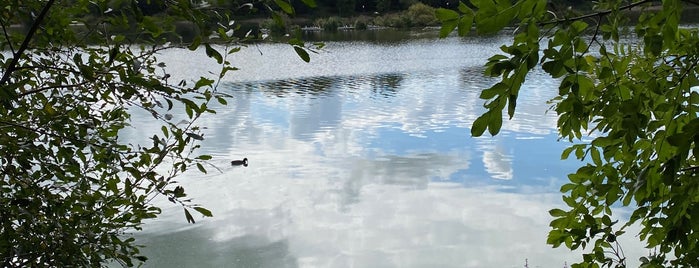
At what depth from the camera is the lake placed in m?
6.38

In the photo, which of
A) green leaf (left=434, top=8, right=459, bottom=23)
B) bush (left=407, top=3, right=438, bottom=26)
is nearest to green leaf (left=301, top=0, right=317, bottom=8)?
green leaf (left=434, top=8, right=459, bottom=23)

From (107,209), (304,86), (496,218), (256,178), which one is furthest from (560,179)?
(304,86)

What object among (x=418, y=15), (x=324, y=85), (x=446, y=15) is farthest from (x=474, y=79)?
(x=418, y=15)

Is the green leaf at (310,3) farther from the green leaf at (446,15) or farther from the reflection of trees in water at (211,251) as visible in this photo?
the reflection of trees in water at (211,251)

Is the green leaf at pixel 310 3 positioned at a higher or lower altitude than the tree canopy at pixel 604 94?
higher

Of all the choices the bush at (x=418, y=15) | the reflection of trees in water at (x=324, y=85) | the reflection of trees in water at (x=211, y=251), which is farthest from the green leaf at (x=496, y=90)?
the bush at (x=418, y=15)

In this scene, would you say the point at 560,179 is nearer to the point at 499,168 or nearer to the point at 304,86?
the point at 499,168

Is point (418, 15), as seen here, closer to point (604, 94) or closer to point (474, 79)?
point (474, 79)

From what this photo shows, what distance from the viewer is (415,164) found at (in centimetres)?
926

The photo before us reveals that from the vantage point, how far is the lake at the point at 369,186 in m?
6.38

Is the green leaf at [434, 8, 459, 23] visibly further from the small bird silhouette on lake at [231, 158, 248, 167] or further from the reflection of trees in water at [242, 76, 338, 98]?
the reflection of trees in water at [242, 76, 338, 98]

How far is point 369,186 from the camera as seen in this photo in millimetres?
8422

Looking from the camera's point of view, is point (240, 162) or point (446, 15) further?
point (240, 162)

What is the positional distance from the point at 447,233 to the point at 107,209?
16.6ft
